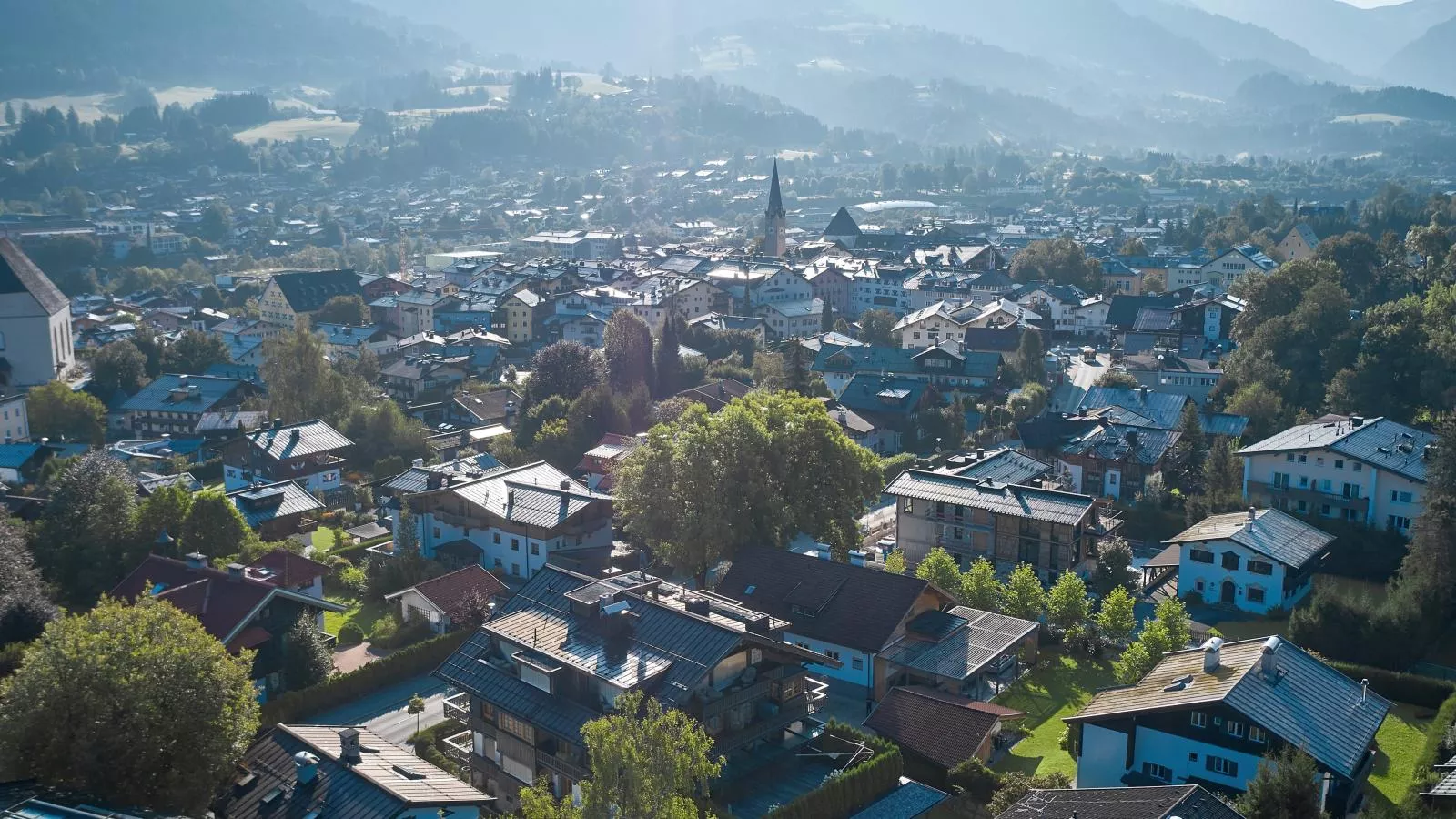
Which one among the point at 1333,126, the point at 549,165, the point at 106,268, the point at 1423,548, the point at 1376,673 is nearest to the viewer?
the point at 1376,673

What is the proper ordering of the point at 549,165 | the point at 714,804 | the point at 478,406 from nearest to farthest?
the point at 714,804 < the point at 478,406 < the point at 549,165

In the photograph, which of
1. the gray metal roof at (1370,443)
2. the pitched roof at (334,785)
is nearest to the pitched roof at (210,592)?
the pitched roof at (334,785)

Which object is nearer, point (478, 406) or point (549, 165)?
point (478, 406)

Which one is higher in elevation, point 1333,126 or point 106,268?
point 1333,126

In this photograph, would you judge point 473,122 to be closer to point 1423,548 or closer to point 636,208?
point 636,208

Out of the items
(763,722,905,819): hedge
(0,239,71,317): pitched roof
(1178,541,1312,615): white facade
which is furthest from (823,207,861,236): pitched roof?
(763,722,905,819): hedge

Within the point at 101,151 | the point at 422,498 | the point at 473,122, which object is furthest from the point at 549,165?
the point at 422,498

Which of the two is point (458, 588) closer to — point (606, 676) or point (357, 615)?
point (357, 615)

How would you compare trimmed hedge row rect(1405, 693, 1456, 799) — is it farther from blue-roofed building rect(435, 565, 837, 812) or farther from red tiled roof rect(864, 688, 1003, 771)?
blue-roofed building rect(435, 565, 837, 812)
